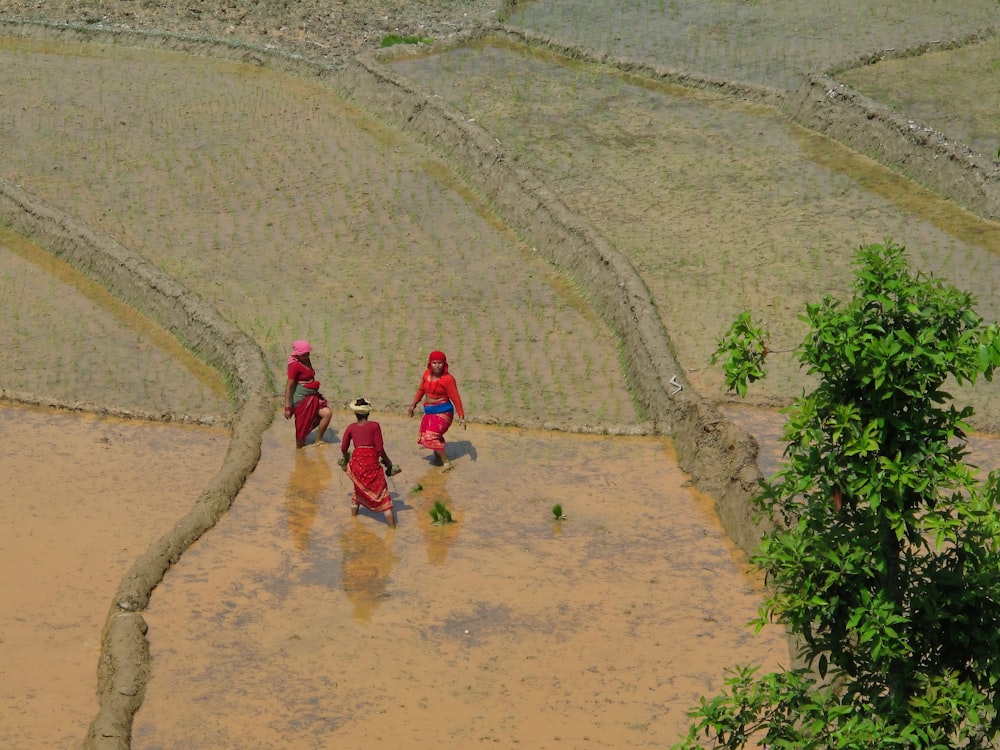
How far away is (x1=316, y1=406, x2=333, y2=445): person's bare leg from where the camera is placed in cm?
1288

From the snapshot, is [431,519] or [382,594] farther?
[431,519]

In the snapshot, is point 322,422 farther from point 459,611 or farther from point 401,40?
point 401,40

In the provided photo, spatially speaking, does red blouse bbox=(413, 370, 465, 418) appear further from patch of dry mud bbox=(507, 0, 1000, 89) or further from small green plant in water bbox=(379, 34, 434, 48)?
small green plant in water bbox=(379, 34, 434, 48)

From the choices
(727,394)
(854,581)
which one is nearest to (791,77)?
(727,394)

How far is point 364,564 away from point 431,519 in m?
0.88

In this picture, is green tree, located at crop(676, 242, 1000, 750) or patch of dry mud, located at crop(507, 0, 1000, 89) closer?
green tree, located at crop(676, 242, 1000, 750)

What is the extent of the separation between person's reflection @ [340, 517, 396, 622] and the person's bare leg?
4.33ft

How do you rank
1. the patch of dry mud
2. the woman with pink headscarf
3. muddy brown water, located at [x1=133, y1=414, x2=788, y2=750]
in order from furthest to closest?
the patch of dry mud → the woman with pink headscarf → muddy brown water, located at [x1=133, y1=414, x2=788, y2=750]

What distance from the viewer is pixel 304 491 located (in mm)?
12258

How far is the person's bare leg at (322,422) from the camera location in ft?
42.2

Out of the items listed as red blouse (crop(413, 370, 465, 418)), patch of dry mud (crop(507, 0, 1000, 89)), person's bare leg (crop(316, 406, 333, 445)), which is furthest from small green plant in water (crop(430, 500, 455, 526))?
patch of dry mud (crop(507, 0, 1000, 89))

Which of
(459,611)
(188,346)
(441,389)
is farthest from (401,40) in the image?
(459,611)

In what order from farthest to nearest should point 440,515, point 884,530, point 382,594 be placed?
point 440,515
point 382,594
point 884,530

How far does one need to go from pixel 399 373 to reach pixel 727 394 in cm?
316
